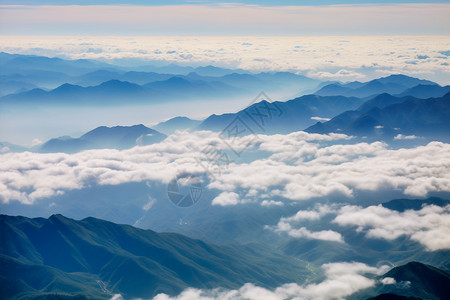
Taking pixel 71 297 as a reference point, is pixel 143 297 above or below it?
below

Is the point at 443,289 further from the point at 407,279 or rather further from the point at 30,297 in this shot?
the point at 30,297

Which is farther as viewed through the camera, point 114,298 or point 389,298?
point 114,298

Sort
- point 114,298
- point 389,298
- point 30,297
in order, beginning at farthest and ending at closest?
point 114,298 → point 30,297 → point 389,298

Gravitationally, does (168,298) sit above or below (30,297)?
below

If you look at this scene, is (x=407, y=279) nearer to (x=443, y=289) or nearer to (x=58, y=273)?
(x=443, y=289)

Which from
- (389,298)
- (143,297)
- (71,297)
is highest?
(389,298)

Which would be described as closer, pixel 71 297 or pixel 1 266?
pixel 71 297

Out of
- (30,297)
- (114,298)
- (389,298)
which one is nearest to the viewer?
(389,298)

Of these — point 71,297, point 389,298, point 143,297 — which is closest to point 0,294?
point 71,297

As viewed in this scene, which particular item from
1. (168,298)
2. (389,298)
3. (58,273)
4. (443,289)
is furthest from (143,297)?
(443,289)
